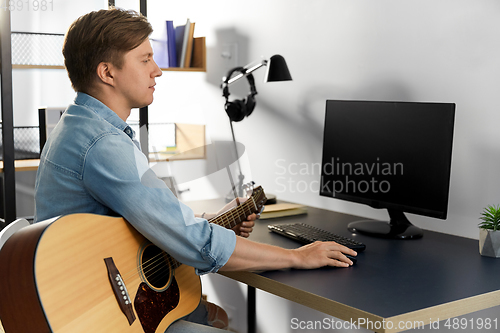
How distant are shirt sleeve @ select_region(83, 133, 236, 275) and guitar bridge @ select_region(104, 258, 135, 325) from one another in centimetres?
11

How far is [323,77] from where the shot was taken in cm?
225

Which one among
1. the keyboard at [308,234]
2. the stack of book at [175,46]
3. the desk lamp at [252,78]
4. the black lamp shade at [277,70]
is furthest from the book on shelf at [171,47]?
the keyboard at [308,234]

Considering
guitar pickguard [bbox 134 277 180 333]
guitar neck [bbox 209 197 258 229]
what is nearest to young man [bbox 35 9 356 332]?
guitar pickguard [bbox 134 277 180 333]

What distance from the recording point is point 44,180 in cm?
124

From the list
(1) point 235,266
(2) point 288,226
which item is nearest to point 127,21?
(1) point 235,266

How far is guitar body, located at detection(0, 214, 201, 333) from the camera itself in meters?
1.03

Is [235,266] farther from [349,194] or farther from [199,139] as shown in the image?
[199,139]

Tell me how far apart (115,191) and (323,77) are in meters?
1.33

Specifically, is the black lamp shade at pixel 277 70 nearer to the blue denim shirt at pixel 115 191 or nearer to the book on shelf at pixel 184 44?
the book on shelf at pixel 184 44

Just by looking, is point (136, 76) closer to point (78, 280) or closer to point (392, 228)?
point (78, 280)

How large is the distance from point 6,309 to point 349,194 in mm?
1202

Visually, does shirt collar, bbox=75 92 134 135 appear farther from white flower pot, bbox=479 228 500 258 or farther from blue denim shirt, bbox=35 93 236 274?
white flower pot, bbox=479 228 500 258

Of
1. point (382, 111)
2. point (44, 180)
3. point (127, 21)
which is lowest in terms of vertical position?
point (44, 180)

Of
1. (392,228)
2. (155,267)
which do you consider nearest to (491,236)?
(392,228)
